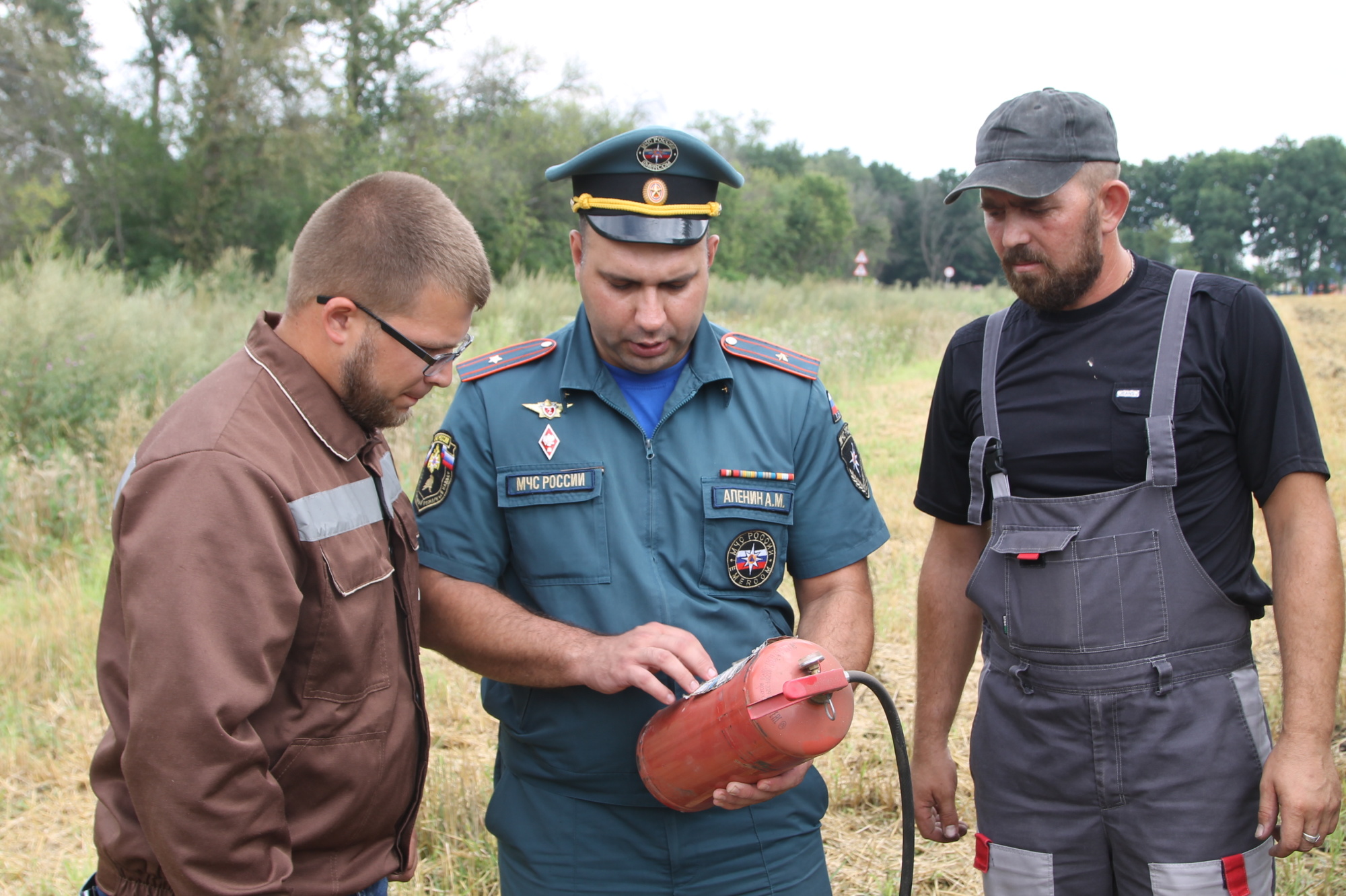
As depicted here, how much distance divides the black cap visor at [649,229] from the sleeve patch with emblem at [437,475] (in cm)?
60

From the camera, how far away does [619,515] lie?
233 centimetres

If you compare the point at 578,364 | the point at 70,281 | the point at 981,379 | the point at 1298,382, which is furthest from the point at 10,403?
the point at 1298,382

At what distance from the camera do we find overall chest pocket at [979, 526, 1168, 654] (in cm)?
224

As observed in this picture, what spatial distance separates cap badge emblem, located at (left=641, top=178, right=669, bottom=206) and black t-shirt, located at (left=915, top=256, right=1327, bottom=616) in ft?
3.02

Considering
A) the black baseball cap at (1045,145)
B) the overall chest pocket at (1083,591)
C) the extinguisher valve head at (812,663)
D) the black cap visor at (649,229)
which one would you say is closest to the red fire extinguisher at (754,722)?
the extinguisher valve head at (812,663)

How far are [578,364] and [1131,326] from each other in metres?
1.28

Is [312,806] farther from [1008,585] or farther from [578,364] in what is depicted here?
[1008,585]

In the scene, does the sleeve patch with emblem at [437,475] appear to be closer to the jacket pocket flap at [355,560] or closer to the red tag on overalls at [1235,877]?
the jacket pocket flap at [355,560]

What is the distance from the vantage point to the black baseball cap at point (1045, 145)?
2348 mm

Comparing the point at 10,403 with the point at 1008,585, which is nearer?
the point at 1008,585

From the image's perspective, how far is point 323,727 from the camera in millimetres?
1822

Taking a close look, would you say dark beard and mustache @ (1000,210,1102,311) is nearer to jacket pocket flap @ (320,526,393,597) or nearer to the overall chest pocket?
the overall chest pocket

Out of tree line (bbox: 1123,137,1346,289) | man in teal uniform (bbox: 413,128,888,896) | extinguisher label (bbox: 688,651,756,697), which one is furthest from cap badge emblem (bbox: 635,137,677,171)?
tree line (bbox: 1123,137,1346,289)

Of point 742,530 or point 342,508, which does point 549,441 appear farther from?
point 342,508
